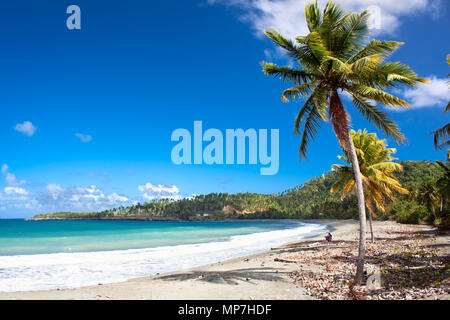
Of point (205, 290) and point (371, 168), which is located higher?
point (371, 168)

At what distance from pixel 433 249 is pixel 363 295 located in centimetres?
907

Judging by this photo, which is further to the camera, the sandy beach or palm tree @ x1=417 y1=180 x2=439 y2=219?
palm tree @ x1=417 y1=180 x2=439 y2=219

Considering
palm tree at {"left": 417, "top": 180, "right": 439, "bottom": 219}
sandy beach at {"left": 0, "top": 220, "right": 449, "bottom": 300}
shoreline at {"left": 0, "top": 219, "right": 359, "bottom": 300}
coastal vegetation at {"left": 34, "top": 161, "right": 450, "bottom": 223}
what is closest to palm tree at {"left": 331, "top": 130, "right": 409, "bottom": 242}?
coastal vegetation at {"left": 34, "top": 161, "right": 450, "bottom": 223}

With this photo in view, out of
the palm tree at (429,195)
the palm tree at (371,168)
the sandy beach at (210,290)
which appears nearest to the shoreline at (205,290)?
the sandy beach at (210,290)

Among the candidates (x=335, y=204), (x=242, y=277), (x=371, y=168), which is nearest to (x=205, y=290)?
(x=242, y=277)

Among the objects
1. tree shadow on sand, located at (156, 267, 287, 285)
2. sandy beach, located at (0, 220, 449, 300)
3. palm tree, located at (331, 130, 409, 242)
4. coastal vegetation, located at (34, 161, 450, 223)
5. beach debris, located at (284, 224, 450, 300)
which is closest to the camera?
beach debris, located at (284, 224, 450, 300)

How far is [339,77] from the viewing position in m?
8.55

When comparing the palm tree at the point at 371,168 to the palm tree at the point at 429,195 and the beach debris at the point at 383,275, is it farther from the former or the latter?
the palm tree at the point at 429,195

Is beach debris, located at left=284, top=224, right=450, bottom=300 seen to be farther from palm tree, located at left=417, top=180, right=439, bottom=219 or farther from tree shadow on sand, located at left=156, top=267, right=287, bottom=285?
palm tree, located at left=417, top=180, right=439, bottom=219

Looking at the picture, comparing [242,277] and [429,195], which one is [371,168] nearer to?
[242,277]

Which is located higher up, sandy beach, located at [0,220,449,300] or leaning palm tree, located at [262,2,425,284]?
leaning palm tree, located at [262,2,425,284]

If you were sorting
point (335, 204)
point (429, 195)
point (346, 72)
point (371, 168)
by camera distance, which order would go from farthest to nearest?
point (335, 204) < point (429, 195) < point (371, 168) < point (346, 72)

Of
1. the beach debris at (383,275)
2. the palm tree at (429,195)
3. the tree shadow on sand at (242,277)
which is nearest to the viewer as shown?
the beach debris at (383,275)
